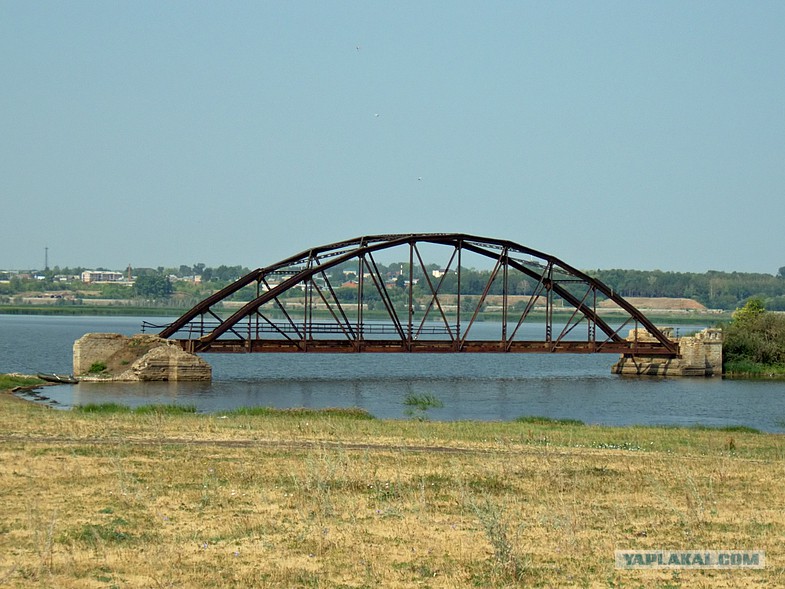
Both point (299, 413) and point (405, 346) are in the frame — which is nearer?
point (299, 413)

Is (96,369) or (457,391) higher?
(96,369)

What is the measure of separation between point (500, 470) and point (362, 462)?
332cm

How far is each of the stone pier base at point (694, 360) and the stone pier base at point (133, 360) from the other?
3753 cm

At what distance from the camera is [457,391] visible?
67812 mm

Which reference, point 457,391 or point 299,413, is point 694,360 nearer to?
point 457,391

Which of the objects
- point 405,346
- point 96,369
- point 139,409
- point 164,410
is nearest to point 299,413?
point 164,410

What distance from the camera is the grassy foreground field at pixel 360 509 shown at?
16.4 meters

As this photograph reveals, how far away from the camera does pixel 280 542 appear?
708 inches

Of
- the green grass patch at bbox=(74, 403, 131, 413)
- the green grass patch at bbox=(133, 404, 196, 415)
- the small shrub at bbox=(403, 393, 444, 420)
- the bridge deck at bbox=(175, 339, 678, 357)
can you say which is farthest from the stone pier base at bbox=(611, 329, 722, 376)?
the green grass patch at bbox=(74, 403, 131, 413)

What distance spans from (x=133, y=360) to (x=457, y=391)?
20252mm

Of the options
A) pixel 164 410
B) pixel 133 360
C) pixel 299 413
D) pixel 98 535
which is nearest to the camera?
pixel 98 535

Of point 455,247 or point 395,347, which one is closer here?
point 395,347

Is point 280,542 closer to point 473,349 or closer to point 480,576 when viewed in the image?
point 480,576

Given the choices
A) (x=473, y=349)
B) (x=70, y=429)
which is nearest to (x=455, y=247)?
(x=473, y=349)
